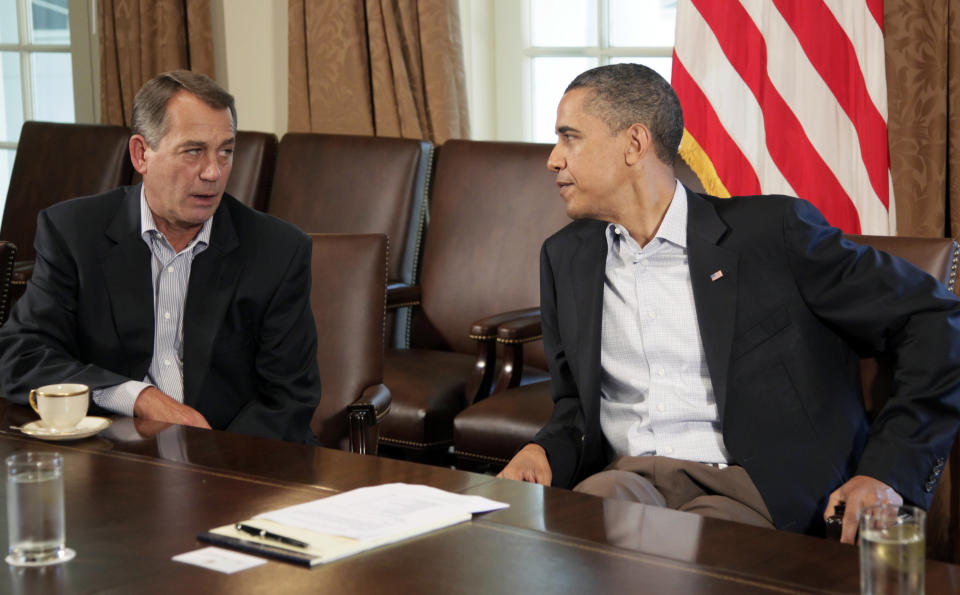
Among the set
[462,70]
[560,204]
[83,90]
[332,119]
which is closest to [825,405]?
[560,204]

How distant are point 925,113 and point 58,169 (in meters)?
3.36

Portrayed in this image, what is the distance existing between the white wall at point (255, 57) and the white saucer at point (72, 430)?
3.09m

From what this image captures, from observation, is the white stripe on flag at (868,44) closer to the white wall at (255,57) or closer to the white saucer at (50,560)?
the white wall at (255,57)

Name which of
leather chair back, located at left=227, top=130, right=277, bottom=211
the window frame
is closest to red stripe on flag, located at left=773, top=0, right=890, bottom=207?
the window frame

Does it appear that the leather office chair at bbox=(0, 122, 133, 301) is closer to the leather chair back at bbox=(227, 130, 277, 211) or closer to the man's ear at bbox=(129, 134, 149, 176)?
the leather chair back at bbox=(227, 130, 277, 211)

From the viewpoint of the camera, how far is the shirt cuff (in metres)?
2.17

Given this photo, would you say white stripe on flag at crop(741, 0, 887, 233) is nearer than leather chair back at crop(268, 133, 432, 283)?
Yes

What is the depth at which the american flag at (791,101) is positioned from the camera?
3252 mm

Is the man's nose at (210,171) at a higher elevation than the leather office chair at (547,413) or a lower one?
higher

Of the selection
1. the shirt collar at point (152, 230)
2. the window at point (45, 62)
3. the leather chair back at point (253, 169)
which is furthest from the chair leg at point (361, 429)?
the window at point (45, 62)

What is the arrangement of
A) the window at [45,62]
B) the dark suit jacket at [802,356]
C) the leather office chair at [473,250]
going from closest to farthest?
the dark suit jacket at [802,356], the leather office chair at [473,250], the window at [45,62]

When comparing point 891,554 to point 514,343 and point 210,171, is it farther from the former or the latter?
point 514,343

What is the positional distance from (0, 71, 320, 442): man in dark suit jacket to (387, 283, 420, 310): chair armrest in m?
1.29

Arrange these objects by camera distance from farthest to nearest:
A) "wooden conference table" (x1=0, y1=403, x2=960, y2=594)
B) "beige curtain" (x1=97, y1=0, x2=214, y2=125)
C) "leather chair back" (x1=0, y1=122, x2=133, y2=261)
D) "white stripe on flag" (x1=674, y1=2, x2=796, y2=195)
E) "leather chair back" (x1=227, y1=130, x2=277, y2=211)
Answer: "beige curtain" (x1=97, y1=0, x2=214, y2=125)
"leather chair back" (x1=0, y1=122, x2=133, y2=261)
"leather chair back" (x1=227, y1=130, x2=277, y2=211)
"white stripe on flag" (x1=674, y1=2, x2=796, y2=195)
"wooden conference table" (x1=0, y1=403, x2=960, y2=594)
